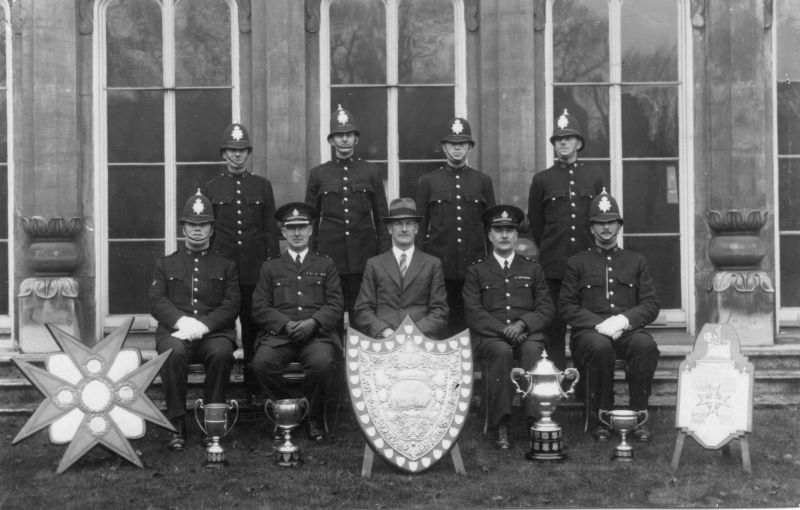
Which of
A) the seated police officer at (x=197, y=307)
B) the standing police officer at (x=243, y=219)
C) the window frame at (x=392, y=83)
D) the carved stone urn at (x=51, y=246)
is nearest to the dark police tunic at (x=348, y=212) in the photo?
the standing police officer at (x=243, y=219)

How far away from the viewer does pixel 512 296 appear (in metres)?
6.57

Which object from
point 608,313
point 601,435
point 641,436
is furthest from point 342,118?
point 641,436

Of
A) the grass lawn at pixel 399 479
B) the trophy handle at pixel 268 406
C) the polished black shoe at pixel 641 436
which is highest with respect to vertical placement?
the trophy handle at pixel 268 406

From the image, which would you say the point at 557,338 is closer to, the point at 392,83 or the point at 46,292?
the point at 392,83

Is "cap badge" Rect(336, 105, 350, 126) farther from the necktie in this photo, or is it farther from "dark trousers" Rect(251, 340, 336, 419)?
"dark trousers" Rect(251, 340, 336, 419)

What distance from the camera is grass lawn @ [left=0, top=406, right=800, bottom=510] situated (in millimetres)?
5121

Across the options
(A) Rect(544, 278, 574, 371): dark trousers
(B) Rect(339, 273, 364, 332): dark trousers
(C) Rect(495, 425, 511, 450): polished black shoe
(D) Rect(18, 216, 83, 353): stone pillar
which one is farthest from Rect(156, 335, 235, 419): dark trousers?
(A) Rect(544, 278, 574, 371): dark trousers

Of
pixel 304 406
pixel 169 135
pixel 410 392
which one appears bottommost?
pixel 304 406

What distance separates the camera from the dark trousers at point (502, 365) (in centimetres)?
615

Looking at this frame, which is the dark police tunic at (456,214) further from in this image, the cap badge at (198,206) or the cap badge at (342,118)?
the cap badge at (198,206)

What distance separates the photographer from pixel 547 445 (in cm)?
577

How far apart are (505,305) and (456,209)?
0.85 meters

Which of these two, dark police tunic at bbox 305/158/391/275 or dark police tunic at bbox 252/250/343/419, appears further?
dark police tunic at bbox 305/158/391/275

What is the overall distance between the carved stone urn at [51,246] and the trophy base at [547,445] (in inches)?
160
